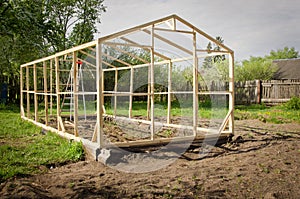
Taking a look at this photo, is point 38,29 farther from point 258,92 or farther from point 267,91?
point 267,91

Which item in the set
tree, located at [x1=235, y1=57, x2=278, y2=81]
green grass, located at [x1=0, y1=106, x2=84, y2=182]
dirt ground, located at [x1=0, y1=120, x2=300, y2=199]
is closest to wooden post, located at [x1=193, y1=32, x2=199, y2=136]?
dirt ground, located at [x1=0, y1=120, x2=300, y2=199]

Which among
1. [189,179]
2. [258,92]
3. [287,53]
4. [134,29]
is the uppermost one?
[287,53]

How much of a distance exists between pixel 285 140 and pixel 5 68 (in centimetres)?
1436

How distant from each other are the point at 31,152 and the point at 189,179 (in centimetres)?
334

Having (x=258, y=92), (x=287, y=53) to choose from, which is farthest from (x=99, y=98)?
(x=287, y=53)

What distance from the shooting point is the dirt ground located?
3750 mm

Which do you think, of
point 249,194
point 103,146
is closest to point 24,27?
point 103,146

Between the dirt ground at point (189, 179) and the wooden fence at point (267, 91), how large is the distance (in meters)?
11.7

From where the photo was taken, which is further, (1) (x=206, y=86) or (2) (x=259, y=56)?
(2) (x=259, y=56)

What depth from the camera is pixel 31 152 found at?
5969 mm

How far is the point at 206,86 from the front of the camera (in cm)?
1725

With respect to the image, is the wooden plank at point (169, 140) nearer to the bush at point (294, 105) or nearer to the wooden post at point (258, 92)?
the bush at point (294, 105)

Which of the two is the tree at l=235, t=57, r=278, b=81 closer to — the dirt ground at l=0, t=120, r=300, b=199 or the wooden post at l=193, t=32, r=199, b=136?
the wooden post at l=193, t=32, r=199, b=136

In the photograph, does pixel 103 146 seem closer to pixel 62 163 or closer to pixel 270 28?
pixel 62 163
